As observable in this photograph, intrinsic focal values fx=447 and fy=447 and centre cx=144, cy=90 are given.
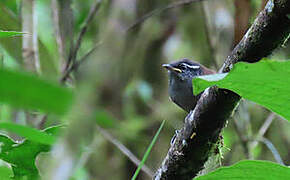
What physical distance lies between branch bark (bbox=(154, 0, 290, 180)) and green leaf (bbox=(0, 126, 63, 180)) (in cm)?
54

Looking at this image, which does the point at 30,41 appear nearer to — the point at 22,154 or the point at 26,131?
the point at 22,154

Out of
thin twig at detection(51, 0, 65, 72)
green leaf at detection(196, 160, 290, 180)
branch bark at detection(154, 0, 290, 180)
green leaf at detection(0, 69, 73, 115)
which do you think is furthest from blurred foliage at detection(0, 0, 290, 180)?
green leaf at detection(0, 69, 73, 115)

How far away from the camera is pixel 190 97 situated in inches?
136

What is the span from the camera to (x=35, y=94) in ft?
1.41

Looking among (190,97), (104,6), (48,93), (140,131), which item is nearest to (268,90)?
(48,93)

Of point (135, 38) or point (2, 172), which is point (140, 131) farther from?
point (2, 172)

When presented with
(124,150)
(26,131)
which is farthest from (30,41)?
(26,131)

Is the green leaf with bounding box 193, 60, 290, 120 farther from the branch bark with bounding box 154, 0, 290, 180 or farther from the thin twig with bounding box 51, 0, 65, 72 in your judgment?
the thin twig with bounding box 51, 0, 65, 72

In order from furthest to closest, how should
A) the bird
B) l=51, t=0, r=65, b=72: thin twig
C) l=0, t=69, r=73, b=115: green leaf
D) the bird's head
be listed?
l=51, t=0, r=65, b=72: thin twig, the bird's head, the bird, l=0, t=69, r=73, b=115: green leaf

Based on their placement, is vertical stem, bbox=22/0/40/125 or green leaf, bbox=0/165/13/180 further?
vertical stem, bbox=22/0/40/125

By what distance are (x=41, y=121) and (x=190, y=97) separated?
1193mm

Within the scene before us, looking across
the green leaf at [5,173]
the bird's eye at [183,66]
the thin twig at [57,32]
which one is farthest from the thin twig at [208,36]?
the green leaf at [5,173]

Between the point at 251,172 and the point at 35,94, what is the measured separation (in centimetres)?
116

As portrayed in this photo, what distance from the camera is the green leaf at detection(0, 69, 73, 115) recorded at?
42 cm
